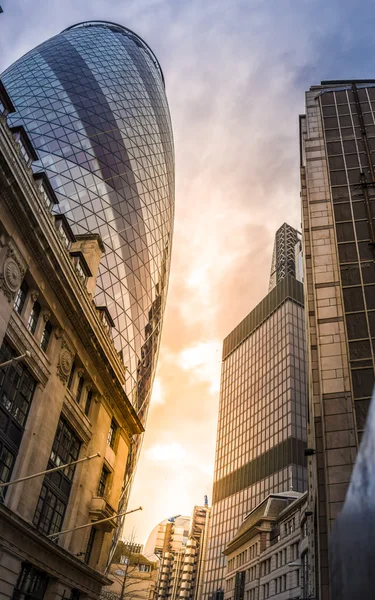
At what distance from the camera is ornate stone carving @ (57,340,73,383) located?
1224 inches

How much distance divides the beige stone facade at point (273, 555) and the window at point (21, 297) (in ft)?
119

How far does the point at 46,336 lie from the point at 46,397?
374 cm

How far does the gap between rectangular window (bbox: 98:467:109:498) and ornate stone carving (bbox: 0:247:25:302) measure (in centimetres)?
2130

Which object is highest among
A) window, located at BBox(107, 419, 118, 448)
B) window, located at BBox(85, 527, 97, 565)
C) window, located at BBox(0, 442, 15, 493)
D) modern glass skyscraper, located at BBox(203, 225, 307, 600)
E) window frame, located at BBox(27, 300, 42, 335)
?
modern glass skyscraper, located at BBox(203, 225, 307, 600)

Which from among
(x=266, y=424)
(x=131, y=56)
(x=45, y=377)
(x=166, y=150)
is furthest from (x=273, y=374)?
(x=45, y=377)

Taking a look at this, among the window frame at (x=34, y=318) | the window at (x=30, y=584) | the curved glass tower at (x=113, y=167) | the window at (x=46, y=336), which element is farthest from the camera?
the curved glass tower at (x=113, y=167)

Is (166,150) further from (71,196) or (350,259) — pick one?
(350,259)

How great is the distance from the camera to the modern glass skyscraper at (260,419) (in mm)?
108875

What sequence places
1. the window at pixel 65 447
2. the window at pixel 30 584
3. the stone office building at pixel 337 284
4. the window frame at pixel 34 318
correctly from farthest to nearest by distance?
the window at pixel 65 447
the window frame at pixel 34 318
the stone office building at pixel 337 284
the window at pixel 30 584

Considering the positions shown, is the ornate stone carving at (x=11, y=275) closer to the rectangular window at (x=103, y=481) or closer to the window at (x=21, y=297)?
the window at (x=21, y=297)

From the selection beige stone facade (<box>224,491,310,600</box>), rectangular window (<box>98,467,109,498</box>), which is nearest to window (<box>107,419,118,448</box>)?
rectangular window (<box>98,467,109,498</box>)

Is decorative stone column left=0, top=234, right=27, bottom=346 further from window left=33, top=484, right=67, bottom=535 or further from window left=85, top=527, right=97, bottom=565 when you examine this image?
window left=85, top=527, right=97, bottom=565

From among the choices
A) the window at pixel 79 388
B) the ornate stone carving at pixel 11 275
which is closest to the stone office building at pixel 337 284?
the window at pixel 79 388

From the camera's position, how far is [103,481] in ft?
136
